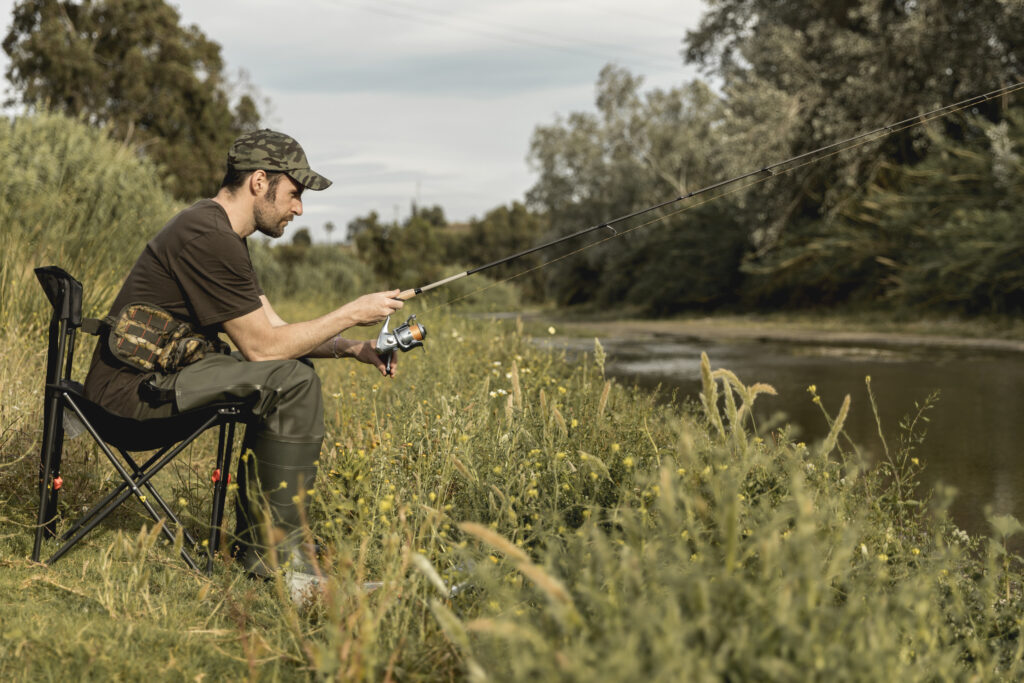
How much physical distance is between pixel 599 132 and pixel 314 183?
152 feet

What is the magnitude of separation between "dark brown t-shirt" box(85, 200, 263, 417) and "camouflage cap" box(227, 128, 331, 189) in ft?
0.76

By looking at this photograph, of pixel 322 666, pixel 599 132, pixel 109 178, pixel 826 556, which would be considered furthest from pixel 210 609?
pixel 599 132

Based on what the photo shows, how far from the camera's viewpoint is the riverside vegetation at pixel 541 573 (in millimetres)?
1958

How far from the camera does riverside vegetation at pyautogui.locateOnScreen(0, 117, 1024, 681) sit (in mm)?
1958

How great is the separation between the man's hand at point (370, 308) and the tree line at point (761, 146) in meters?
10.2

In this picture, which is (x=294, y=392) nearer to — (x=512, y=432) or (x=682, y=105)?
(x=512, y=432)

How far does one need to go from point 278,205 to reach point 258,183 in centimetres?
11

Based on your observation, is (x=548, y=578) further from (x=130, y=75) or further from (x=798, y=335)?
(x=130, y=75)

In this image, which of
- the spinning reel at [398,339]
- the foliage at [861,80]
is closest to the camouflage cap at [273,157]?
the spinning reel at [398,339]

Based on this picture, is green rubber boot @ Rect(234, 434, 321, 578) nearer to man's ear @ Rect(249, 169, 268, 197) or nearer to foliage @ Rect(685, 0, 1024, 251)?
man's ear @ Rect(249, 169, 268, 197)

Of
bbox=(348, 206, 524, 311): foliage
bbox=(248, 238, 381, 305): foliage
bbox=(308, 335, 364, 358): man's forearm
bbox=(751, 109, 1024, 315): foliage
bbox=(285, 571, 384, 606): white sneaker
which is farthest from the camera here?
bbox=(348, 206, 524, 311): foliage

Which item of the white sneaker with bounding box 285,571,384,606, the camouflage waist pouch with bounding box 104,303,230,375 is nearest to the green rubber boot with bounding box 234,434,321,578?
the white sneaker with bounding box 285,571,384,606

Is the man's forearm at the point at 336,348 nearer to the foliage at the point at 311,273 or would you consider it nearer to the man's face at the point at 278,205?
the man's face at the point at 278,205

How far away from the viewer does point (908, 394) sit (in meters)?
10.4
